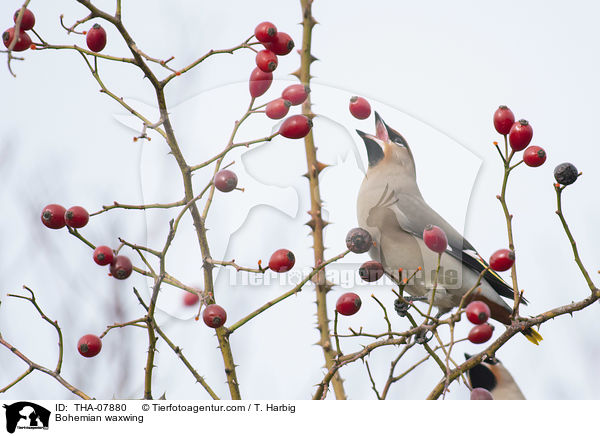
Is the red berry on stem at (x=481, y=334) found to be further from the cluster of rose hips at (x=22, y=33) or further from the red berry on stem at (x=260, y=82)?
the cluster of rose hips at (x=22, y=33)

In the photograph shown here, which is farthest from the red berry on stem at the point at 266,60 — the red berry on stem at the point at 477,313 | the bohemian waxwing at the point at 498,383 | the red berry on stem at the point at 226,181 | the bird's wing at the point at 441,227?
the bohemian waxwing at the point at 498,383

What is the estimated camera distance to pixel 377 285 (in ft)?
6.07

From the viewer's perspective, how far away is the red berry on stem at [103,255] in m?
1.50

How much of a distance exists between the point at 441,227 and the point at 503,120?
46 centimetres

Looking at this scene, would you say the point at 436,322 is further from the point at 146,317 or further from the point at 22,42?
the point at 22,42

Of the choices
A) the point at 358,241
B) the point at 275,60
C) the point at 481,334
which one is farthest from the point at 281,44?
the point at 481,334

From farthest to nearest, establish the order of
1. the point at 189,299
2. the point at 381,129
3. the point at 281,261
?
the point at 381,129 → the point at 189,299 → the point at 281,261

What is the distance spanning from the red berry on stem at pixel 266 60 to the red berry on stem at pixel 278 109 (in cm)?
9

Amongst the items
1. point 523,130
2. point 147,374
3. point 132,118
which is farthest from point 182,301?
point 523,130

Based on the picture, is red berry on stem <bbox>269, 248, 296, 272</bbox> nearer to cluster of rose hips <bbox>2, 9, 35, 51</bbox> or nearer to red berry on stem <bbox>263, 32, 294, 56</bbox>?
red berry on stem <bbox>263, 32, 294, 56</bbox>

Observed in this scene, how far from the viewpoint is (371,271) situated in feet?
5.78

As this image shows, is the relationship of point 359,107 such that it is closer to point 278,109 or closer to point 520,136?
point 278,109

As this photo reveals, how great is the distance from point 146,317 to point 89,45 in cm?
73

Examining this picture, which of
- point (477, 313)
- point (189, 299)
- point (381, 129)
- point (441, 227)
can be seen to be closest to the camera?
point (477, 313)
